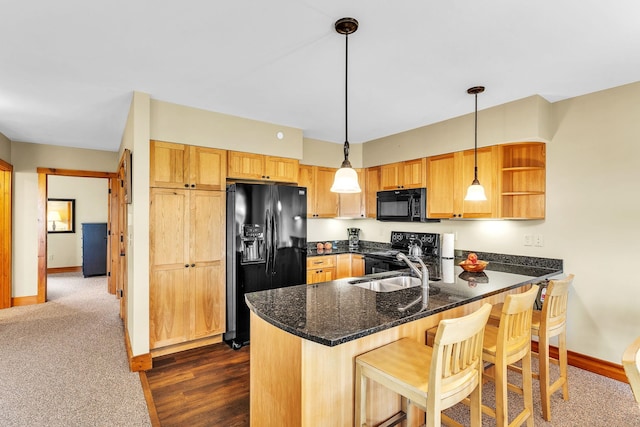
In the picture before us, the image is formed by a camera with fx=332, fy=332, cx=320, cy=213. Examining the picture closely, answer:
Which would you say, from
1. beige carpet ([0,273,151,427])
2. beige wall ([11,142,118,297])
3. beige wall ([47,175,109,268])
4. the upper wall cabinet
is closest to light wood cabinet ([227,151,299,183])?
the upper wall cabinet

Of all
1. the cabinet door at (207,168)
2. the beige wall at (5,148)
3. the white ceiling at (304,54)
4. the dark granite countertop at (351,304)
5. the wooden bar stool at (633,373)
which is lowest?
the wooden bar stool at (633,373)

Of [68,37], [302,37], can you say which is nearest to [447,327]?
[302,37]

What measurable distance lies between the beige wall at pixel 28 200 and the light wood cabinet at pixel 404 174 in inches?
184

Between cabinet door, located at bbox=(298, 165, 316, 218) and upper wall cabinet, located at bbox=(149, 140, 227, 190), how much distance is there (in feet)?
4.15

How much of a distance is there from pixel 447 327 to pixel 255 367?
3.66 feet

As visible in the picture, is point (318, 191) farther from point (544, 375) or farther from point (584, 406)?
point (584, 406)

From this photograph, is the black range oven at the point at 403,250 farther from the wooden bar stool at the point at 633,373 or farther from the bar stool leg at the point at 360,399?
the wooden bar stool at the point at 633,373

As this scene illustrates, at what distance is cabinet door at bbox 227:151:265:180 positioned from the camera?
3580 millimetres

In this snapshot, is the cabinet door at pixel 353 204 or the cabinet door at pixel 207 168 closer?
the cabinet door at pixel 207 168

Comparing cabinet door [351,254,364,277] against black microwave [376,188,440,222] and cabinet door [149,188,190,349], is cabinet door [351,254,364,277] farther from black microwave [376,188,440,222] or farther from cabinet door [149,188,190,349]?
cabinet door [149,188,190,349]

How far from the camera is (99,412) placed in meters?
2.31

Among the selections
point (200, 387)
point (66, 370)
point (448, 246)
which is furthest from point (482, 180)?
point (66, 370)

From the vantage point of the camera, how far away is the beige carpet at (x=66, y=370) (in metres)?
2.29

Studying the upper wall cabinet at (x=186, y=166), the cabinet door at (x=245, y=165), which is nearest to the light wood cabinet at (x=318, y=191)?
the cabinet door at (x=245, y=165)
